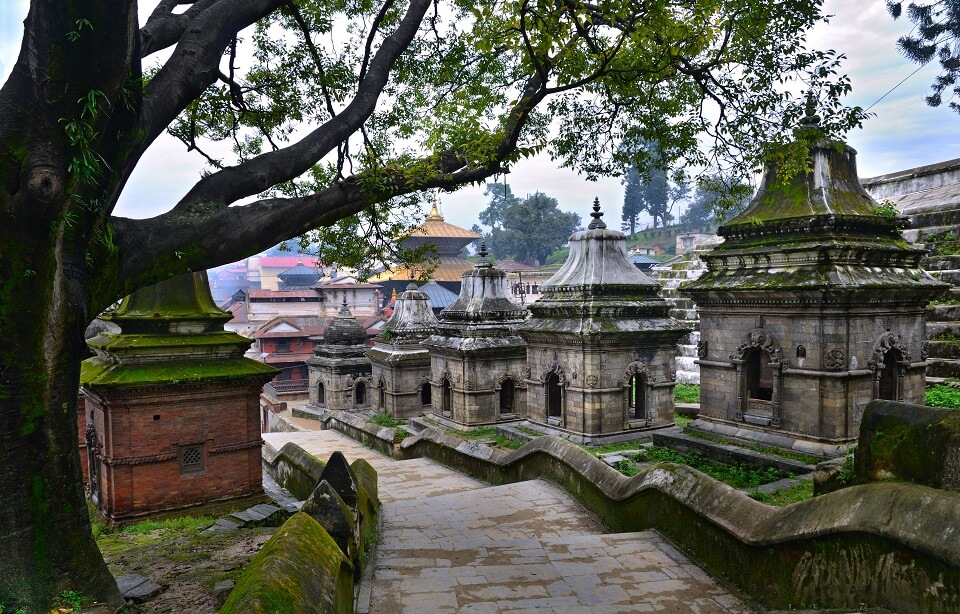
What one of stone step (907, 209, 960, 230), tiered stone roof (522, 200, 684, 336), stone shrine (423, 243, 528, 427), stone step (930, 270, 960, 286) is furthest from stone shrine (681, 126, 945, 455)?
stone step (907, 209, 960, 230)

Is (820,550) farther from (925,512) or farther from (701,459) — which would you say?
(701,459)

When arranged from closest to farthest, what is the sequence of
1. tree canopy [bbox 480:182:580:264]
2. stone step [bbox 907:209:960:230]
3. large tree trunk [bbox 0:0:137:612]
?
large tree trunk [bbox 0:0:137:612], stone step [bbox 907:209:960:230], tree canopy [bbox 480:182:580:264]

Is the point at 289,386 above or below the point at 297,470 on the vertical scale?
below

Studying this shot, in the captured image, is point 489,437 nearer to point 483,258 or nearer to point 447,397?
point 447,397

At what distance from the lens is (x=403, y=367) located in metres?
25.0

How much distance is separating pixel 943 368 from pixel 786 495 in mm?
10585

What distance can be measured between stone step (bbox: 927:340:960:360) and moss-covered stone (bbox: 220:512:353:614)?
59.3ft

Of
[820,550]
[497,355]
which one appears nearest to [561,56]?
[820,550]

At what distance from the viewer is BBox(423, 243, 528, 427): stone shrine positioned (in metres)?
20.3

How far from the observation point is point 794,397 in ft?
39.3

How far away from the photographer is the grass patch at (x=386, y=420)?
24.0 metres

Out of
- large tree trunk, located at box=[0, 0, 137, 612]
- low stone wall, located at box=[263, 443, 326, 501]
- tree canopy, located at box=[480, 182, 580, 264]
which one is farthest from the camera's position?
tree canopy, located at box=[480, 182, 580, 264]

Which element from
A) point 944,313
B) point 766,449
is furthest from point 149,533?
point 944,313

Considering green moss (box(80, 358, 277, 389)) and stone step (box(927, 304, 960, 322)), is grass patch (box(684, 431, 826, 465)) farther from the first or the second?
stone step (box(927, 304, 960, 322))
